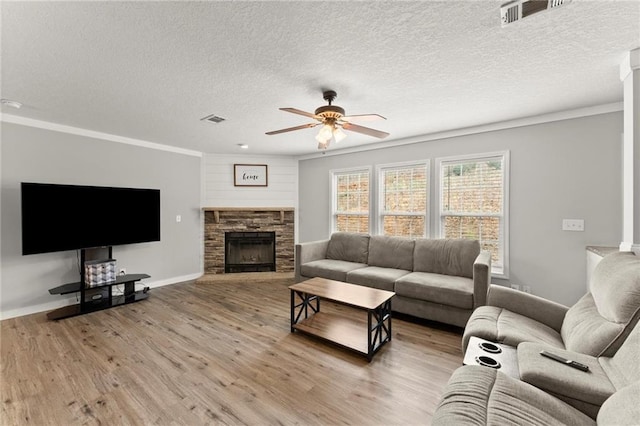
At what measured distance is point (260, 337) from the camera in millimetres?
2777

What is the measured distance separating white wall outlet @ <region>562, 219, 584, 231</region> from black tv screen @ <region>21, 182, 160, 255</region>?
5.60 metres

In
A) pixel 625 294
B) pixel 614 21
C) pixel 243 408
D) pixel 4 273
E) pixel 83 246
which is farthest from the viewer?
pixel 83 246

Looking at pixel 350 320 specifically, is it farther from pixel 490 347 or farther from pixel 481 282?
pixel 490 347

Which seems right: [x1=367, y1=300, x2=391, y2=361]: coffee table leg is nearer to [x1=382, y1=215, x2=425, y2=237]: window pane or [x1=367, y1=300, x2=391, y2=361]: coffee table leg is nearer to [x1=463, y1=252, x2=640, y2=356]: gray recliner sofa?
[x1=463, y1=252, x2=640, y2=356]: gray recliner sofa

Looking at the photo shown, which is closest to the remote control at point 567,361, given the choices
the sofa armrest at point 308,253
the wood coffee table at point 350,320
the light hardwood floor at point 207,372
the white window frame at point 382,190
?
the light hardwood floor at point 207,372

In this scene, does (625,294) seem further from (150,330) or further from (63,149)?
(63,149)

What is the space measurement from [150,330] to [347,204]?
3572 millimetres

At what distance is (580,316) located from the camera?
→ 5.76 ft

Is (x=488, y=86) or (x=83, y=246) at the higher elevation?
(x=488, y=86)

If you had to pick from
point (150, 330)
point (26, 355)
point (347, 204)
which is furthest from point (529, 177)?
point (26, 355)

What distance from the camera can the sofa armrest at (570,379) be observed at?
119 cm

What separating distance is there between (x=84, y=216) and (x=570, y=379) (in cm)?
487

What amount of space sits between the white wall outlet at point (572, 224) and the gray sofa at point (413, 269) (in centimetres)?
93

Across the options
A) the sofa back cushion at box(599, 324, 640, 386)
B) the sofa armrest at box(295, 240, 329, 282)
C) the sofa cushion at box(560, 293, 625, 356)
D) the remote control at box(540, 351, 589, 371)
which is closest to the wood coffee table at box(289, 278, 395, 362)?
the sofa armrest at box(295, 240, 329, 282)
